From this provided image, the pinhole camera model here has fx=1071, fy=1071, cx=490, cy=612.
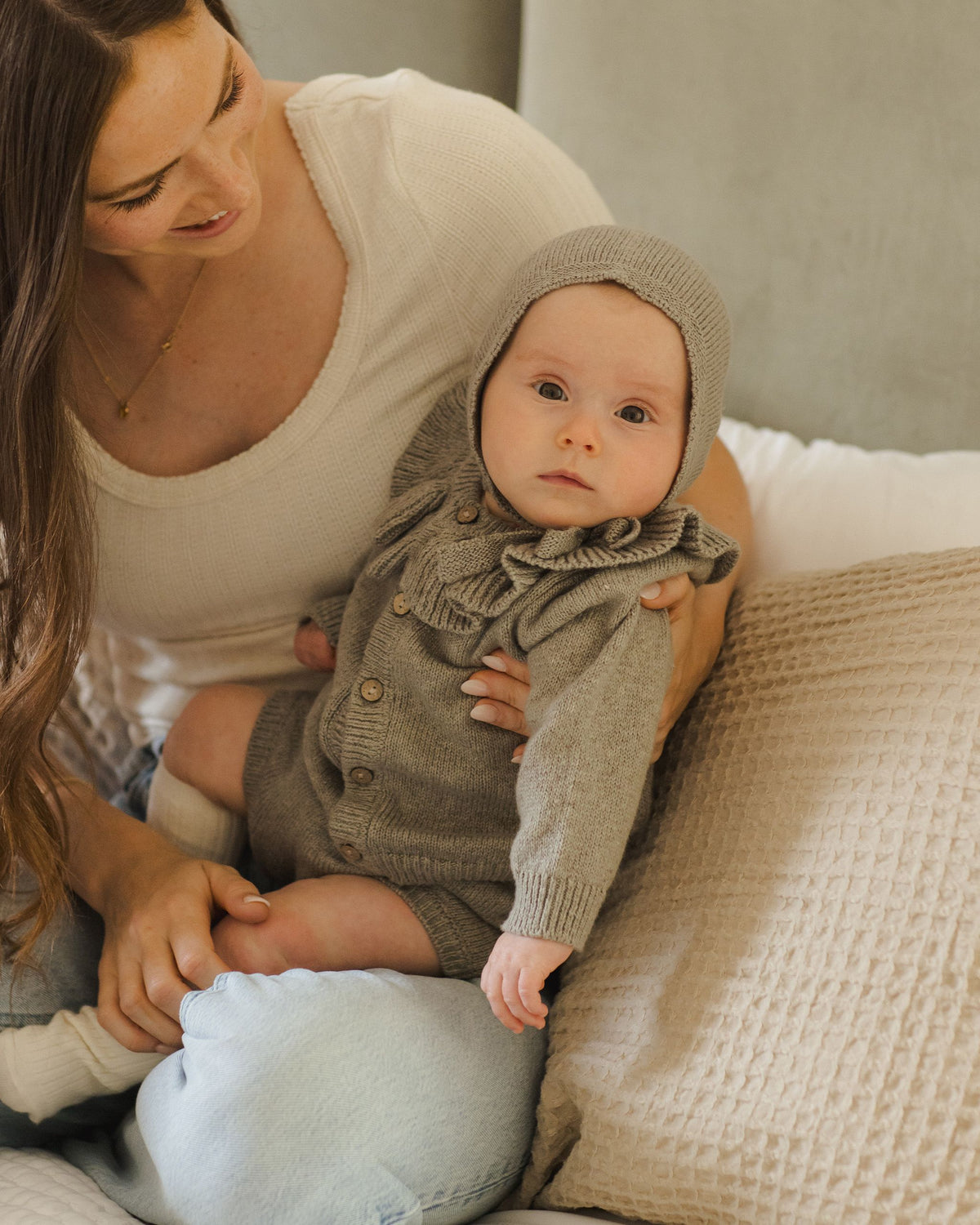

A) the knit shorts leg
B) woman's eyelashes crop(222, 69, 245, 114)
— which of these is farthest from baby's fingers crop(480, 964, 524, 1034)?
woman's eyelashes crop(222, 69, 245, 114)

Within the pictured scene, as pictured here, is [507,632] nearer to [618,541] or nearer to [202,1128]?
[618,541]

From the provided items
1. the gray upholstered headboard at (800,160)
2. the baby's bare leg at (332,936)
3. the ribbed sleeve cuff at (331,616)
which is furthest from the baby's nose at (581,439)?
the gray upholstered headboard at (800,160)

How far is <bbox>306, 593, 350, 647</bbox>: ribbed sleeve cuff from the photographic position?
110 cm

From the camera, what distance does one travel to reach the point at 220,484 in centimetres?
108

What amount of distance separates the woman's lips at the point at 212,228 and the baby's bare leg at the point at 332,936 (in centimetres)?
60

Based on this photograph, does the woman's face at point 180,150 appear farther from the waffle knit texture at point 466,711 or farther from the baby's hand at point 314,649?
the baby's hand at point 314,649

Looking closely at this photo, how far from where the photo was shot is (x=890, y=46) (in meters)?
1.21

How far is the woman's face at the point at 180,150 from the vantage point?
0.84 meters

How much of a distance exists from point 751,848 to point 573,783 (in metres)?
0.15

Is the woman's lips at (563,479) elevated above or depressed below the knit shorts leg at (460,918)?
above

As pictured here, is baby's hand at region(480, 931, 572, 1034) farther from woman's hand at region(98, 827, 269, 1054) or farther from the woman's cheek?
the woman's cheek

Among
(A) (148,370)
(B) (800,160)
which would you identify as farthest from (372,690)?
(B) (800,160)

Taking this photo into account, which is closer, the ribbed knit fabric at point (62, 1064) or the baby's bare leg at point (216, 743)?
the ribbed knit fabric at point (62, 1064)

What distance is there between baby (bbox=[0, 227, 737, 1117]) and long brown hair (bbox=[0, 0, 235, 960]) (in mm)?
194
